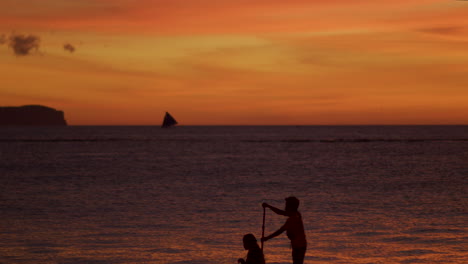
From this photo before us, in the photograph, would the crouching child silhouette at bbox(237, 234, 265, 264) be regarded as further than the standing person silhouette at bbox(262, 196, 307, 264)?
No

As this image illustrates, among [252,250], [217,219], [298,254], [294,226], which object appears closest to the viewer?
[252,250]

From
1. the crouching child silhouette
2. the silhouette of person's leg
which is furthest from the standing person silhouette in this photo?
the crouching child silhouette

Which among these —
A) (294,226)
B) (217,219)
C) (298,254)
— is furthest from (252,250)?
(217,219)

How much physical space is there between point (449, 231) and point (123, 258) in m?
10.6

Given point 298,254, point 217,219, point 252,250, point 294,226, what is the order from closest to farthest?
point 252,250 → point 294,226 → point 298,254 → point 217,219

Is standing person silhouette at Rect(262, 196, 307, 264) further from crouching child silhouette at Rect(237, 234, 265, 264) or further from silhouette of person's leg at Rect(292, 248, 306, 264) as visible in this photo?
crouching child silhouette at Rect(237, 234, 265, 264)

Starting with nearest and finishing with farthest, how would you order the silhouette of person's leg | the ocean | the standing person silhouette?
the standing person silhouette, the silhouette of person's leg, the ocean

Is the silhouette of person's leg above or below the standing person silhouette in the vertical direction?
below

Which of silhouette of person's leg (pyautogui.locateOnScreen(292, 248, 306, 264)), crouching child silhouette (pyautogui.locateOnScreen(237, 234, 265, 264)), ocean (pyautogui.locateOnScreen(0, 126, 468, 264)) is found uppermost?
crouching child silhouette (pyautogui.locateOnScreen(237, 234, 265, 264))

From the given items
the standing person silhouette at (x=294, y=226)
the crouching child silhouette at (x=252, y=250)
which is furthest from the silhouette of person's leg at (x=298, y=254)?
the crouching child silhouette at (x=252, y=250)

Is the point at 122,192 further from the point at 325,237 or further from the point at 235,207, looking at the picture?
the point at 325,237

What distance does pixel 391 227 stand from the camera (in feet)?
64.5

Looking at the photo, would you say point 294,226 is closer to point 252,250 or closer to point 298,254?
point 298,254

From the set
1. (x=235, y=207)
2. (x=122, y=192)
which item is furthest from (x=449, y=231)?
(x=122, y=192)
